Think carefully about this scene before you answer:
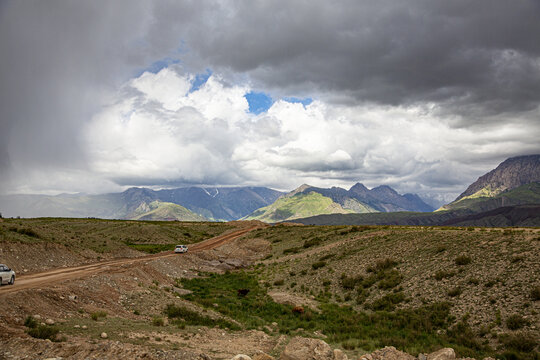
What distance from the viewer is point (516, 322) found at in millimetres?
21812

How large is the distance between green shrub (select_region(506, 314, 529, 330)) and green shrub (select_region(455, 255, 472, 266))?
11.2 metres

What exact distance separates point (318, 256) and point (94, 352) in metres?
42.7

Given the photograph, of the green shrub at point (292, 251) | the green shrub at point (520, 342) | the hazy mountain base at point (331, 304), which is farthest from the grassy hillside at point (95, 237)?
the green shrub at point (520, 342)

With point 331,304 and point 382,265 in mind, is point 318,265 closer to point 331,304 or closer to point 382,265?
point 382,265

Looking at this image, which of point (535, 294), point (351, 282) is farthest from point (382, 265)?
point (535, 294)

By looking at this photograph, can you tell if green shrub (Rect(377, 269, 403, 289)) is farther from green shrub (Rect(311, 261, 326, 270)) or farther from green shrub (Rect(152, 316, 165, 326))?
green shrub (Rect(152, 316, 165, 326))

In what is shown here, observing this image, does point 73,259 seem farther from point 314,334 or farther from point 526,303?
point 526,303

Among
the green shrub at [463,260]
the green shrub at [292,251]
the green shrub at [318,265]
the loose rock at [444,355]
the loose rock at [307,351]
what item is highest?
the green shrub at [463,260]

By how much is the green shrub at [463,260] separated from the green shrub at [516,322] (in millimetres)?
11245

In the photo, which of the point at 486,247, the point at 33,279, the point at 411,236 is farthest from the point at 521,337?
the point at 33,279

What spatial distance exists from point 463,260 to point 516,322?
12.4m

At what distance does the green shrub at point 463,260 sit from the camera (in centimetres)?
3322

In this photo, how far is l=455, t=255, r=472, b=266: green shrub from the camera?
33219mm

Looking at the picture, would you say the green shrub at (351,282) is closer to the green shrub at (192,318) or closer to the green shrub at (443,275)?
the green shrub at (443,275)
